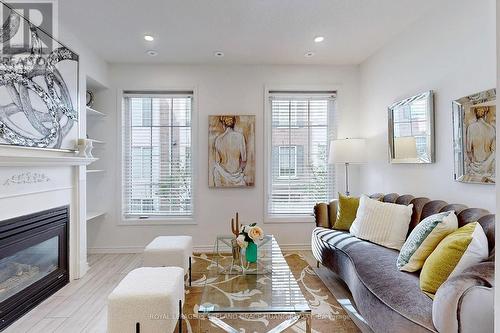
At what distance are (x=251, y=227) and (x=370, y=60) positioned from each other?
3.00 metres

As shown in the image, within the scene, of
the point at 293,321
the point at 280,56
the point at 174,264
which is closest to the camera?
the point at 293,321

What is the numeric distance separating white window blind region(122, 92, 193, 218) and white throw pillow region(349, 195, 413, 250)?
7.79ft

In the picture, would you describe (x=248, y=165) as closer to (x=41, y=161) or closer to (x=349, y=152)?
(x=349, y=152)

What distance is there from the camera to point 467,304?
1.24 metres

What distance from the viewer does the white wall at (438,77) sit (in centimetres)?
213

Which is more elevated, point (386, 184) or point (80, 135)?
point (80, 135)

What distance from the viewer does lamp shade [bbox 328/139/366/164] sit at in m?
3.60

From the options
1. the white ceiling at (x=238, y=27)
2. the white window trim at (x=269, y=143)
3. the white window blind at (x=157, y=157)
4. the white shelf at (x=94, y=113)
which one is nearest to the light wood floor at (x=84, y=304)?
the white window trim at (x=269, y=143)

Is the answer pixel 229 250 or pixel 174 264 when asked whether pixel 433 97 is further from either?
pixel 174 264

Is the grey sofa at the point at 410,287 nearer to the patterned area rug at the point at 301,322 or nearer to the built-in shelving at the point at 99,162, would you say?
the patterned area rug at the point at 301,322

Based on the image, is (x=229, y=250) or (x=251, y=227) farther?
(x=229, y=250)

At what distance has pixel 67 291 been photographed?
2.78 meters

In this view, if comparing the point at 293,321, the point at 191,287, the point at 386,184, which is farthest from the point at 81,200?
the point at 386,184

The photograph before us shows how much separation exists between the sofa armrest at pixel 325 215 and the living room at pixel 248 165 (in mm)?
16
